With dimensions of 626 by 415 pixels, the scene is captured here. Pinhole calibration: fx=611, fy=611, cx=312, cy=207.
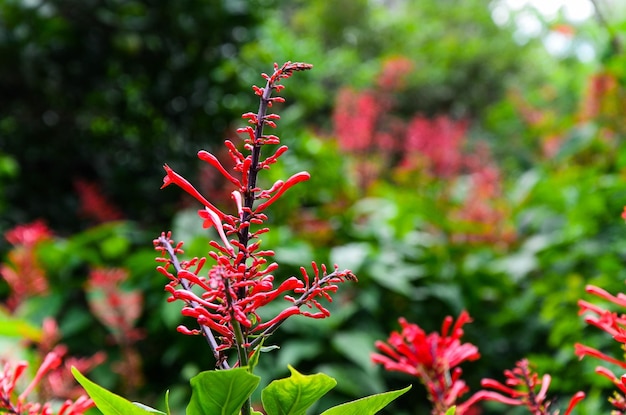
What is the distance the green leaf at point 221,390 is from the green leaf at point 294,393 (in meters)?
0.03

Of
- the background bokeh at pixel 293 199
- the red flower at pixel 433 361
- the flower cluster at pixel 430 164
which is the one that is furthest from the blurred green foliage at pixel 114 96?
the red flower at pixel 433 361

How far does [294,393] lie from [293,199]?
7.68 feet

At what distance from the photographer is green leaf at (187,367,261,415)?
21.4 inches

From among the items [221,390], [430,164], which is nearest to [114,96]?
[430,164]

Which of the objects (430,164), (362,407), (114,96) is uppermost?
(114,96)

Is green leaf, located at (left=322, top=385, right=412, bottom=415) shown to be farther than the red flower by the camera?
No

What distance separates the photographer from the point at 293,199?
2.93 meters

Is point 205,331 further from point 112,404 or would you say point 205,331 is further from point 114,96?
point 114,96

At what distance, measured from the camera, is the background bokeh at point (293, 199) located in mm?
2094

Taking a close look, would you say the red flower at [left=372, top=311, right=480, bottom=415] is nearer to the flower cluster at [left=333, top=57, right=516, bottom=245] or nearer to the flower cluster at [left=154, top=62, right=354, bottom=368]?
the flower cluster at [left=154, top=62, right=354, bottom=368]

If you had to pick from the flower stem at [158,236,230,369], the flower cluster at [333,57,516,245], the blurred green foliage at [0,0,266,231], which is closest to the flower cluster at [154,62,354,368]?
the flower stem at [158,236,230,369]

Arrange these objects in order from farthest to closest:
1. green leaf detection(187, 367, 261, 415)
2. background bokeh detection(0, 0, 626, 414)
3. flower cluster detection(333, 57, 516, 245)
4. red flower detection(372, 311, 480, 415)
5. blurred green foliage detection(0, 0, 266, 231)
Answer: blurred green foliage detection(0, 0, 266, 231)
flower cluster detection(333, 57, 516, 245)
background bokeh detection(0, 0, 626, 414)
red flower detection(372, 311, 480, 415)
green leaf detection(187, 367, 261, 415)

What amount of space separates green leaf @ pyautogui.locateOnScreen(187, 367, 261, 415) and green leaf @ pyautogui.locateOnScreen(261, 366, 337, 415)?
32 mm

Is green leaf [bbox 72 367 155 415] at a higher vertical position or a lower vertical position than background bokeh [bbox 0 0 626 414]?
lower
